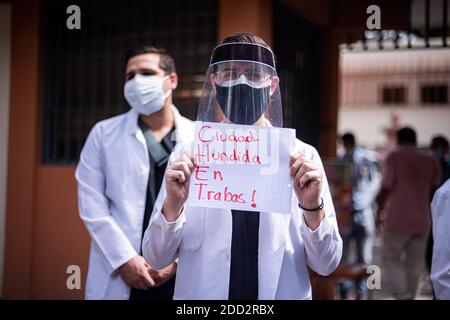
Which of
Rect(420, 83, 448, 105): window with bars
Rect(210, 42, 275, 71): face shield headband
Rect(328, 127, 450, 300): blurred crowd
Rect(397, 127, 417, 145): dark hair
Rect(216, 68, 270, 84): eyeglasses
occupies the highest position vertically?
Rect(420, 83, 448, 105): window with bars

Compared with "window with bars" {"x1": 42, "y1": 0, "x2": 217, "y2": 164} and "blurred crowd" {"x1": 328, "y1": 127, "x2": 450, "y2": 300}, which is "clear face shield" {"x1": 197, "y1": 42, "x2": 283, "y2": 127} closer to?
"window with bars" {"x1": 42, "y1": 0, "x2": 217, "y2": 164}

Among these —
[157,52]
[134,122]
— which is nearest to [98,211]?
[134,122]

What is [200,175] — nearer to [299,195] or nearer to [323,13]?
[299,195]

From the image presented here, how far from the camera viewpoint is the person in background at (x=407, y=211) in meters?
6.20

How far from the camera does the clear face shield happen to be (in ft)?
7.59

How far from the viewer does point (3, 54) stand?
17.5 ft

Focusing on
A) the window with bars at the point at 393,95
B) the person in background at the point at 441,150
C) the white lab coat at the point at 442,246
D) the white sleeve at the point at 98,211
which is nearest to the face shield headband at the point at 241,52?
the white lab coat at the point at 442,246

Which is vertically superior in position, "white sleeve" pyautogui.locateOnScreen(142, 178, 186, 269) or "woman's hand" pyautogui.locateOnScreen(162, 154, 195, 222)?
"woman's hand" pyautogui.locateOnScreen(162, 154, 195, 222)

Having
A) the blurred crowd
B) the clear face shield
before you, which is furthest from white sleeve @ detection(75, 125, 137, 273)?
the blurred crowd

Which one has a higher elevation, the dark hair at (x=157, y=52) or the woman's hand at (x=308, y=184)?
the dark hair at (x=157, y=52)

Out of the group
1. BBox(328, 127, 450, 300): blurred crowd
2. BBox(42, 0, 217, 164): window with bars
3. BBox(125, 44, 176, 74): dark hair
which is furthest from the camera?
BBox(328, 127, 450, 300): blurred crowd

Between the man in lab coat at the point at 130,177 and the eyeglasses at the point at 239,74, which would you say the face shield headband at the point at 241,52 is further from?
the man in lab coat at the point at 130,177

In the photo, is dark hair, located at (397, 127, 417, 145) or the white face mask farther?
dark hair, located at (397, 127, 417, 145)

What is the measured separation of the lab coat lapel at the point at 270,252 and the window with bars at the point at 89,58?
3233mm
